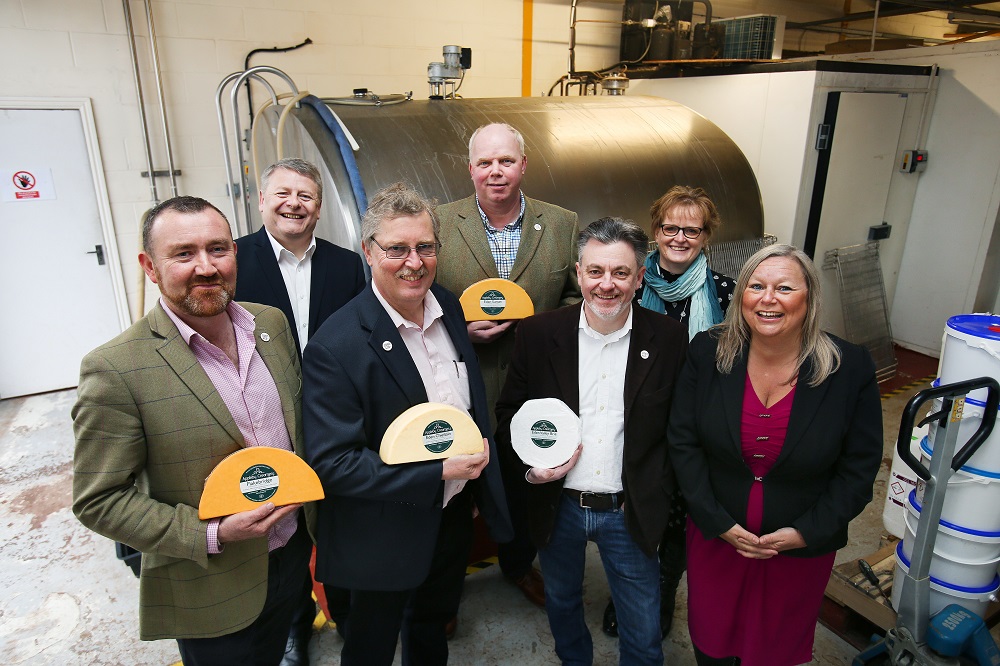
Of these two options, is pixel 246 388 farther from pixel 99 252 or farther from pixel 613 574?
pixel 99 252

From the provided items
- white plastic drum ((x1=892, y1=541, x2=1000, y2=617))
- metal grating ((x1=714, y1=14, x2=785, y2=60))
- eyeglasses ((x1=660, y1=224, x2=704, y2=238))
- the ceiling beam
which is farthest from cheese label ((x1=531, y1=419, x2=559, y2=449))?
the ceiling beam

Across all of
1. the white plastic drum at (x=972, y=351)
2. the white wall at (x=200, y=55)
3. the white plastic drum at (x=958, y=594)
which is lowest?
the white plastic drum at (x=958, y=594)

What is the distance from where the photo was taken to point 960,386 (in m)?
1.53

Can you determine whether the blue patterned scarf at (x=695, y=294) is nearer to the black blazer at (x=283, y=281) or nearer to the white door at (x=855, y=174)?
the black blazer at (x=283, y=281)

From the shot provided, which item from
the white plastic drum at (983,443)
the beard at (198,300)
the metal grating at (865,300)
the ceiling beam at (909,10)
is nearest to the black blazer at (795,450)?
the white plastic drum at (983,443)

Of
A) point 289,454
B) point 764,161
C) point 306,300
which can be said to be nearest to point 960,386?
point 289,454

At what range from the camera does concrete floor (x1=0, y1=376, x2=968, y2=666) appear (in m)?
2.13

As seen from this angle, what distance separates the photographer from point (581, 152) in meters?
3.23

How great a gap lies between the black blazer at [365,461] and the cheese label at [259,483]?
11 centimetres

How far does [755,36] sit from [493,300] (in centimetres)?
390

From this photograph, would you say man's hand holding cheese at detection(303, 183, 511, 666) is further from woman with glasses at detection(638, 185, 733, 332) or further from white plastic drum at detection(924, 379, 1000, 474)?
white plastic drum at detection(924, 379, 1000, 474)

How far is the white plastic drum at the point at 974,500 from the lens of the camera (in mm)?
1732

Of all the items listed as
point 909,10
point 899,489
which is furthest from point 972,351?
point 909,10

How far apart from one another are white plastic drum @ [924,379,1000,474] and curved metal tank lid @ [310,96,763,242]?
178cm
